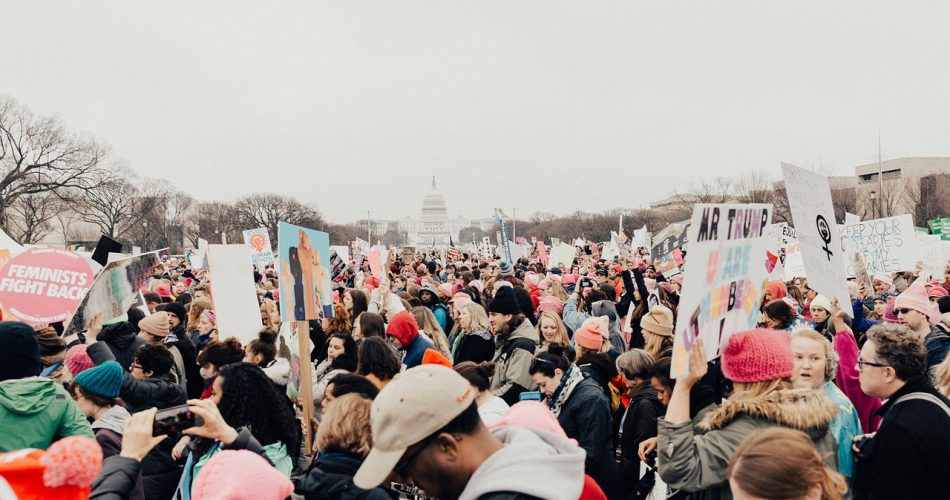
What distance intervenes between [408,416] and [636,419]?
318 centimetres

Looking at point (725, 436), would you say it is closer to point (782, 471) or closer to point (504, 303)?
point (782, 471)

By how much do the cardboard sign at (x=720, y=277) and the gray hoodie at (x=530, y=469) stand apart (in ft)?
3.53

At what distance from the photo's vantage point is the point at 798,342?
14.2 feet

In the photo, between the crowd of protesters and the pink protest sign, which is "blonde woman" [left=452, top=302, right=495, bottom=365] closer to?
the crowd of protesters

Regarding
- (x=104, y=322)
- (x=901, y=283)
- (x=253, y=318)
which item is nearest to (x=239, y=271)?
(x=253, y=318)

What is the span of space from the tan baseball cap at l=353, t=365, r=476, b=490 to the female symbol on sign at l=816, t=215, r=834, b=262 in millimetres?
3937

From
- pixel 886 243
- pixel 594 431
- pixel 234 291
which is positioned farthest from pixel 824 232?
pixel 886 243

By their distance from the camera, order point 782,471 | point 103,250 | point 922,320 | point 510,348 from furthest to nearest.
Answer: point 103,250, point 510,348, point 922,320, point 782,471

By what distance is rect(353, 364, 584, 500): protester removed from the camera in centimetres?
205

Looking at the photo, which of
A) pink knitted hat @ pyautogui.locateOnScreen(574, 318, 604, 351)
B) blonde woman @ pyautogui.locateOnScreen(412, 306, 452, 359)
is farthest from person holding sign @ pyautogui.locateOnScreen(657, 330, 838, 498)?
blonde woman @ pyautogui.locateOnScreen(412, 306, 452, 359)

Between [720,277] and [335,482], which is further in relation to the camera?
[720,277]

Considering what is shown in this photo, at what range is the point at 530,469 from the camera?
7.04 ft

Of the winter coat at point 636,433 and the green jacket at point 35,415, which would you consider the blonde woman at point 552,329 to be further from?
the green jacket at point 35,415

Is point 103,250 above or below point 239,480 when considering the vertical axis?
above
